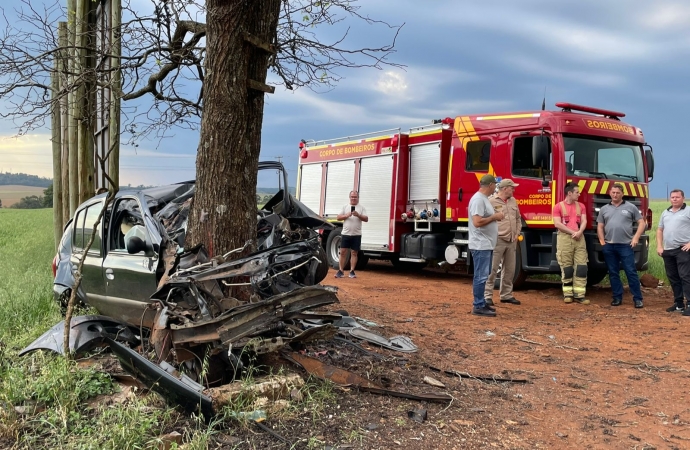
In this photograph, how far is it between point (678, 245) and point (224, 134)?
6588mm

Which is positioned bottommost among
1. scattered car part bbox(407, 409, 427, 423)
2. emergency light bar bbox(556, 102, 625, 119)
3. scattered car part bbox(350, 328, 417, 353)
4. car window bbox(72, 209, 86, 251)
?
scattered car part bbox(407, 409, 427, 423)

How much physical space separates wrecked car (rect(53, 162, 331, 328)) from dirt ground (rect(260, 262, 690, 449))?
1077mm

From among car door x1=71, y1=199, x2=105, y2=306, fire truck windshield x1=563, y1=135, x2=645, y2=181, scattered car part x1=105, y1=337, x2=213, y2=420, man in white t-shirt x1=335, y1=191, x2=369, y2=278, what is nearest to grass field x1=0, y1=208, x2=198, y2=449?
scattered car part x1=105, y1=337, x2=213, y2=420

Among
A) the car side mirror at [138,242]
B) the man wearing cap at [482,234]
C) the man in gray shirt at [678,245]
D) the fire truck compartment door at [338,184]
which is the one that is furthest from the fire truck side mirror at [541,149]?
the car side mirror at [138,242]

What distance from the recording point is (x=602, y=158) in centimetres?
988

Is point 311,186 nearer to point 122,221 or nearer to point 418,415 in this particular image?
point 122,221

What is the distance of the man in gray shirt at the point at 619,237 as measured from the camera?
858cm

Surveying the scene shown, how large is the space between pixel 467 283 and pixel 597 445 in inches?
320

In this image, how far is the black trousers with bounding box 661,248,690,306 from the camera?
7996 mm

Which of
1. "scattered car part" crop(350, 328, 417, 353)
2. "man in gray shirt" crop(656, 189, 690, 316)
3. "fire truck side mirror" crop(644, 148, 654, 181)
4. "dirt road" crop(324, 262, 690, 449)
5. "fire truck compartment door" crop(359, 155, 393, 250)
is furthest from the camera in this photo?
"fire truck compartment door" crop(359, 155, 393, 250)

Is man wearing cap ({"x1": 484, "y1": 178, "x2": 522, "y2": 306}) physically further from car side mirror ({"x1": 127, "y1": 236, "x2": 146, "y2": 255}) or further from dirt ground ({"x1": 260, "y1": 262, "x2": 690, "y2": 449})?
car side mirror ({"x1": 127, "y1": 236, "x2": 146, "y2": 255})

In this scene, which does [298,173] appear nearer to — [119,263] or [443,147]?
[443,147]

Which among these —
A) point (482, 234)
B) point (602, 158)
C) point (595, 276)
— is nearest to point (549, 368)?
point (482, 234)

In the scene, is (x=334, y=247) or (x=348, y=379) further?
(x=334, y=247)
